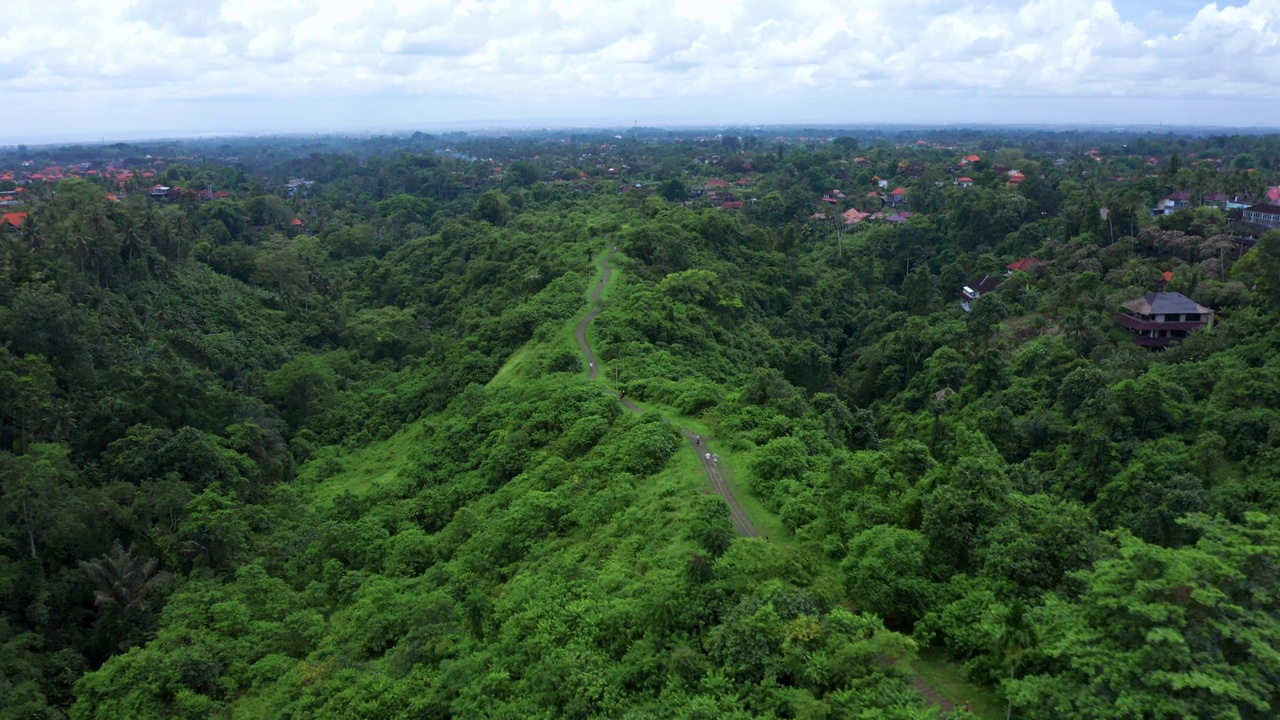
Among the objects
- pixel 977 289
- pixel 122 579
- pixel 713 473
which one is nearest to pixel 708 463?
pixel 713 473

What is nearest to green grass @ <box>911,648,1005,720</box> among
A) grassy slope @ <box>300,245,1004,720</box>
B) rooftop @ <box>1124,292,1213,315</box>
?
grassy slope @ <box>300,245,1004,720</box>

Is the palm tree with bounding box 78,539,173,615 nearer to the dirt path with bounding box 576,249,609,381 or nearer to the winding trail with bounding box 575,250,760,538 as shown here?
the winding trail with bounding box 575,250,760,538

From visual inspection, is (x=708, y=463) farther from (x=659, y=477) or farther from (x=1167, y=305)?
(x=1167, y=305)

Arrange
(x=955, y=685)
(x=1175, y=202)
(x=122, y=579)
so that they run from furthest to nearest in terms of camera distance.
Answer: (x=1175, y=202) → (x=122, y=579) → (x=955, y=685)

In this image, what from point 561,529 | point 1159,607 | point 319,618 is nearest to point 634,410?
point 561,529

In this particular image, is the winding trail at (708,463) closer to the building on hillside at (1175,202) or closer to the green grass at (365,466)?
the green grass at (365,466)

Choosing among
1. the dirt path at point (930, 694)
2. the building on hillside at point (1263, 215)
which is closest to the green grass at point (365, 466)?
the dirt path at point (930, 694)

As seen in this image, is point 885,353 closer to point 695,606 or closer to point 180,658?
point 695,606
